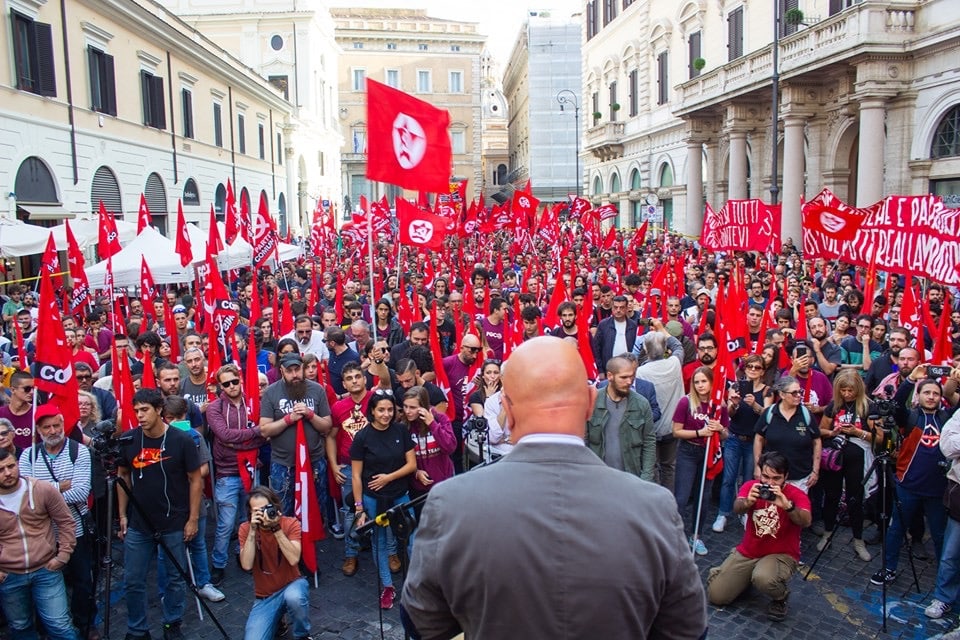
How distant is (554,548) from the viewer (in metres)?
1.79

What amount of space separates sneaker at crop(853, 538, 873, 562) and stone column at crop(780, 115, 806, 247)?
17117mm

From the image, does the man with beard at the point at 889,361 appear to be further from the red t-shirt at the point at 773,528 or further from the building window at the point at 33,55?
the building window at the point at 33,55

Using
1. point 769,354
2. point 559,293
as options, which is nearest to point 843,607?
point 769,354

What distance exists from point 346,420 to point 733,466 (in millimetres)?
3282

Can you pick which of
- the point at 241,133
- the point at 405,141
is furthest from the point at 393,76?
the point at 405,141

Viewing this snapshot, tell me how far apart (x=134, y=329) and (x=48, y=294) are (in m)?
3.92

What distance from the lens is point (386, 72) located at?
224 ft

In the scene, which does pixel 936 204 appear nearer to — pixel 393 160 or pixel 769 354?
pixel 769 354

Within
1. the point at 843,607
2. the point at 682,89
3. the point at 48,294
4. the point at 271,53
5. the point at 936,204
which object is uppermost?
the point at 271,53

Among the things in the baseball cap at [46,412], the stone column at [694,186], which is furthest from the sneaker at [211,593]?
the stone column at [694,186]

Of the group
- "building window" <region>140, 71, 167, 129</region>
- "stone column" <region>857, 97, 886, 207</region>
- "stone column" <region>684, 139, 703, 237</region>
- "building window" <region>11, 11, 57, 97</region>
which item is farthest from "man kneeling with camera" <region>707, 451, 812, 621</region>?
"stone column" <region>684, 139, 703, 237</region>

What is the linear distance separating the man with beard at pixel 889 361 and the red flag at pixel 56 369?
644 centimetres

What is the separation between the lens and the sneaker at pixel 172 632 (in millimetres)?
5090

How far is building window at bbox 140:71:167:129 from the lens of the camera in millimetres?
25062
